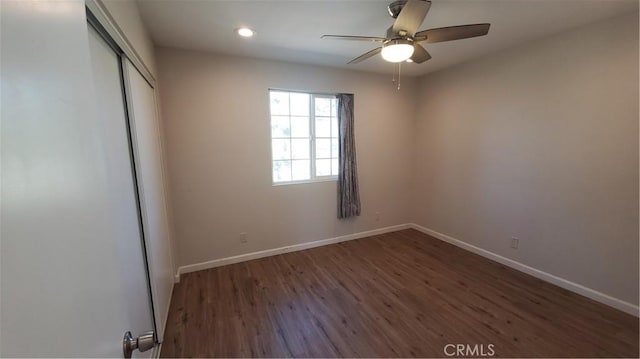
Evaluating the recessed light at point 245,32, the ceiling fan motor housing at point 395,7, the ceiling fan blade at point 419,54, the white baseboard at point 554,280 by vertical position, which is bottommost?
the white baseboard at point 554,280

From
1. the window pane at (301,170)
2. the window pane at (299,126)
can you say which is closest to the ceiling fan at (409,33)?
the window pane at (299,126)

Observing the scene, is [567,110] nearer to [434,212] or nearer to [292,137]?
[434,212]

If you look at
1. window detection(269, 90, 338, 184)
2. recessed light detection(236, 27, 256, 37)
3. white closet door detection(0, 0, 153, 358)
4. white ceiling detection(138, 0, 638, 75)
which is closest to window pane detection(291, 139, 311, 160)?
window detection(269, 90, 338, 184)

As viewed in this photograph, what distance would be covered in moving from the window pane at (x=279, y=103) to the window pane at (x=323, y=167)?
82cm

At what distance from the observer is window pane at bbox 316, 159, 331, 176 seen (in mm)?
3598

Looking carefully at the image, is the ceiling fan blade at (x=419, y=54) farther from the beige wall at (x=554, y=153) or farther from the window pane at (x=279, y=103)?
the window pane at (x=279, y=103)

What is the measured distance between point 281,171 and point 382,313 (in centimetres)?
201

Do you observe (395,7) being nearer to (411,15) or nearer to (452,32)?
(411,15)

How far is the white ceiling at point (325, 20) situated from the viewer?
1.87 m

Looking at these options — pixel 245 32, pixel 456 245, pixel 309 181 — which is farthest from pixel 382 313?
pixel 245 32

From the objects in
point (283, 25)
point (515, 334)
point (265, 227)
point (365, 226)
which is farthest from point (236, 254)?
point (515, 334)

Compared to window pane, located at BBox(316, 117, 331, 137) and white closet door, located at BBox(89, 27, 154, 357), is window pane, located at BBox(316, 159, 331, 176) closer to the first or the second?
window pane, located at BBox(316, 117, 331, 137)

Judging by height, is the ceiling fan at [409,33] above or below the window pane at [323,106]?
above

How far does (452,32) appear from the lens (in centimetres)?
177
